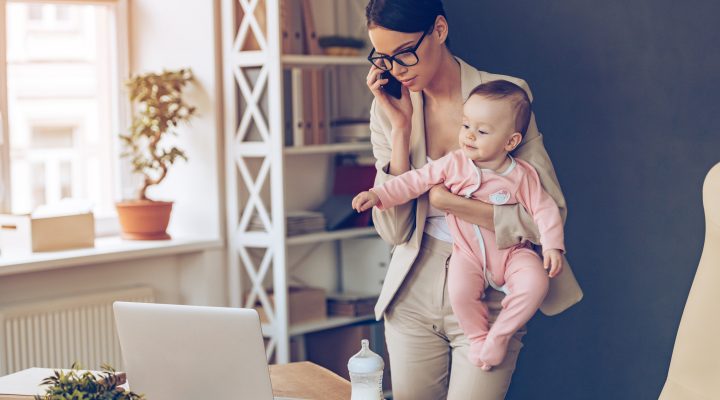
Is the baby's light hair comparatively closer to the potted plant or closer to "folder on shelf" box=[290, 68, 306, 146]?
"folder on shelf" box=[290, 68, 306, 146]

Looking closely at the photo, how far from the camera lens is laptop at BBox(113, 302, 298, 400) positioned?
1.80 m

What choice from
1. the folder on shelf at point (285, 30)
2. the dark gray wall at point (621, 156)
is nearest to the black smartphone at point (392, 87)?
the dark gray wall at point (621, 156)

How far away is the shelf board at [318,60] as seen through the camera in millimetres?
3890

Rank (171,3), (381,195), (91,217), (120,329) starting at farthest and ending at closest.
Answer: (171,3)
(91,217)
(381,195)
(120,329)

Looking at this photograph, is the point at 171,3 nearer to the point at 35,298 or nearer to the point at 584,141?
the point at 35,298

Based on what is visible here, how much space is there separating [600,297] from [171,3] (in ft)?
6.91

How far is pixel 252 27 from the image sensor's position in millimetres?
3875

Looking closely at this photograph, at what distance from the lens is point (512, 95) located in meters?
2.19

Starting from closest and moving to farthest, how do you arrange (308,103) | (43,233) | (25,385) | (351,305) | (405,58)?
1. (25,385)
2. (405,58)
3. (43,233)
4. (308,103)
5. (351,305)

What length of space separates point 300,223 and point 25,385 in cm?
200

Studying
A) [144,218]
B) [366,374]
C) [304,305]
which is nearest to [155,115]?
[144,218]

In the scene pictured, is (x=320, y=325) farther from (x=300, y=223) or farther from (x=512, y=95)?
(x=512, y=95)

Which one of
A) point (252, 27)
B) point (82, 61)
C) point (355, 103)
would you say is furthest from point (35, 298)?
point (355, 103)

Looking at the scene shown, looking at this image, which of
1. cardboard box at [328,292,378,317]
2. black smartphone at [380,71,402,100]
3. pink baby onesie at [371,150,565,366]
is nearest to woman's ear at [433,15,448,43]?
black smartphone at [380,71,402,100]
